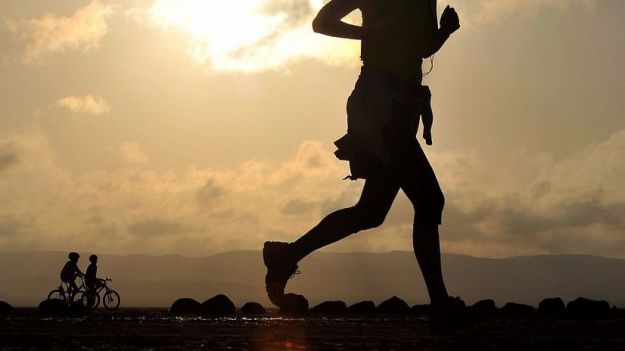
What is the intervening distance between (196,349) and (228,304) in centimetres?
1103

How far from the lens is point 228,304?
1677cm

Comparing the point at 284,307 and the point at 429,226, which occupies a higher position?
the point at 429,226

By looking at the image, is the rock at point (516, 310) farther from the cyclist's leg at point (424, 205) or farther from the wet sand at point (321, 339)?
the cyclist's leg at point (424, 205)

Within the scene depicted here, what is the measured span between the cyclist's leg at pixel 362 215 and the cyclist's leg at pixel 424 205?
149 millimetres

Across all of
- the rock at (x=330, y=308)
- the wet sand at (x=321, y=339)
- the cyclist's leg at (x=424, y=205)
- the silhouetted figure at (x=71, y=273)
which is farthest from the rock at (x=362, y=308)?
the silhouetted figure at (x=71, y=273)

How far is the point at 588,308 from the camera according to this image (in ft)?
48.0

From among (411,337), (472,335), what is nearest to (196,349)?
(411,337)

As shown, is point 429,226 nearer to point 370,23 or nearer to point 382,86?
point 382,86

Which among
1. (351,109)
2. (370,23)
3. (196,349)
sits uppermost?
(370,23)

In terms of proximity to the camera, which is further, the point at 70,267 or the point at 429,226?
the point at 70,267

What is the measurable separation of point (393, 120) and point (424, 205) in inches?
27.8

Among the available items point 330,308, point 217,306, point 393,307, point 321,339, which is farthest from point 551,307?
point 321,339

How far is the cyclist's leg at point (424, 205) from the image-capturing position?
7785 millimetres

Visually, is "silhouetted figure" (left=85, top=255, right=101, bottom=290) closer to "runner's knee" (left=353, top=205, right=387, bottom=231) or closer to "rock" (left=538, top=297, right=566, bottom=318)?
"rock" (left=538, top=297, right=566, bottom=318)
